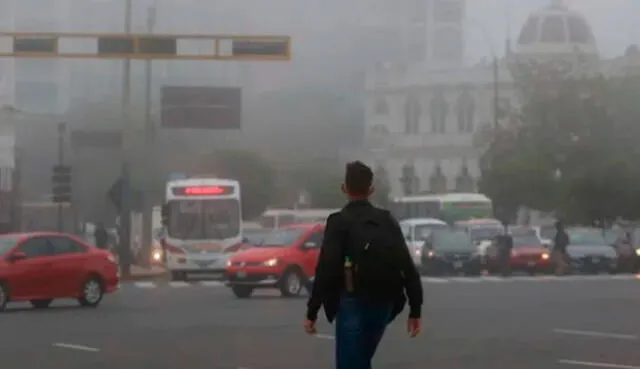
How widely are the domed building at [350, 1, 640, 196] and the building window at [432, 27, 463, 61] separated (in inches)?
46.8

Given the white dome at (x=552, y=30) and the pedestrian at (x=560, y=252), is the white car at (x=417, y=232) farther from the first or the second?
the white dome at (x=552, y=30)

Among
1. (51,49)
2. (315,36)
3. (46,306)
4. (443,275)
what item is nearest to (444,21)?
(315,36)

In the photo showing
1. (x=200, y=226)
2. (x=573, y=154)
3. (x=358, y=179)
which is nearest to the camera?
(x=358, y=179)

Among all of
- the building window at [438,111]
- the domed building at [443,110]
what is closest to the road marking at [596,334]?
the domed building at [443,110]

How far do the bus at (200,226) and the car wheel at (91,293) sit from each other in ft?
50.1

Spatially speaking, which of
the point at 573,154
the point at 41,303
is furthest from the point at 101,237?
the point at 573,154

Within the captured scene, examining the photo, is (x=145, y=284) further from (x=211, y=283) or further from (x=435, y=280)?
(x=435, y=280)

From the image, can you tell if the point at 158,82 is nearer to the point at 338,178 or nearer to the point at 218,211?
the point at 338,178

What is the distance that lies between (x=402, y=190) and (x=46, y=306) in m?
58.4

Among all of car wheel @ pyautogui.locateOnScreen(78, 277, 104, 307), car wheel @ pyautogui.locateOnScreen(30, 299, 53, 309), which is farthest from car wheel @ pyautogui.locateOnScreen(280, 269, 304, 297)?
car wheel @ pyautogui.locateOnScreen(30, 299, 53, 309)

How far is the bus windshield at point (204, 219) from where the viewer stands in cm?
4456

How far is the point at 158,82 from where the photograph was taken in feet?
191

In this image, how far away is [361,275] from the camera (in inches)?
377

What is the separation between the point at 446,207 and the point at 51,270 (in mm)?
45674
